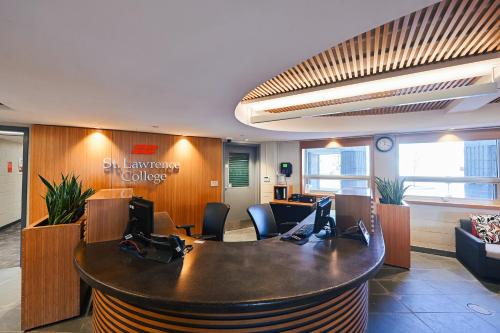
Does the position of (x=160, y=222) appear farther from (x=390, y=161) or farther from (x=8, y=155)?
(x=8, y=155)

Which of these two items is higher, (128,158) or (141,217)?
(128,158)

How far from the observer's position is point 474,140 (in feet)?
14.7

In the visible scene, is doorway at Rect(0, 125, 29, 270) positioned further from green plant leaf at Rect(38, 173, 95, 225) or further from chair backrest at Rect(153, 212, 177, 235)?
chair backrest at Rect(153, 212, 177, 235)

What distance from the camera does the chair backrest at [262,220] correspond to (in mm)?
3514

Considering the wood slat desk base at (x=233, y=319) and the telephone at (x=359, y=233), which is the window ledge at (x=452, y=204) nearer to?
the telephone at (x=359, y=233)

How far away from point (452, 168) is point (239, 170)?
15.1 feet

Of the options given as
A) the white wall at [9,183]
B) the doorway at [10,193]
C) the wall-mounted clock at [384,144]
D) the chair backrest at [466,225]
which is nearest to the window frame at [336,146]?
the wall-mounted clock at [384,144]

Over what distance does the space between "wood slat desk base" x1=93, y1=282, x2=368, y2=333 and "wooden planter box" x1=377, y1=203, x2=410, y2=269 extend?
2832 millimetres

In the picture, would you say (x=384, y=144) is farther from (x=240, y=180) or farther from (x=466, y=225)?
(x=240, y=180)

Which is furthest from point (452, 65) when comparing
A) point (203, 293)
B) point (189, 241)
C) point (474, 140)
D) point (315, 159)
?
point (315, 159)

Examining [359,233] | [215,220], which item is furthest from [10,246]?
[359,233]

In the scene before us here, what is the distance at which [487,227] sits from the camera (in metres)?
3.99

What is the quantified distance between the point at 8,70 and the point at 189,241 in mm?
2006

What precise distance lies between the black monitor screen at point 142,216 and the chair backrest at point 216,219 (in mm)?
1504
